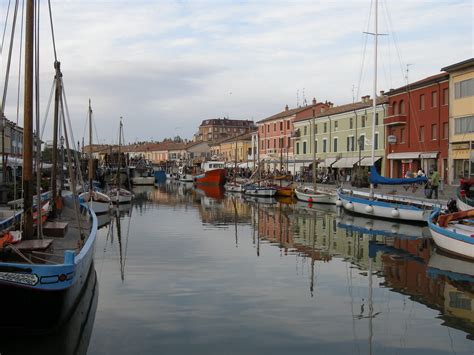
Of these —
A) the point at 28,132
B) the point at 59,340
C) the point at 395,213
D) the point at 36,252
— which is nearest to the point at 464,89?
the point at 395,213

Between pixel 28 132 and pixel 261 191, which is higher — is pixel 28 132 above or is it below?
above

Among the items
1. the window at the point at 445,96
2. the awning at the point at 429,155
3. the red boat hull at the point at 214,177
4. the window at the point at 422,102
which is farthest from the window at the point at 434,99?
the red boat hull at the point at 214,177

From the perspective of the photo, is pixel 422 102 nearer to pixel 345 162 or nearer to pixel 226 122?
pixel 345 162

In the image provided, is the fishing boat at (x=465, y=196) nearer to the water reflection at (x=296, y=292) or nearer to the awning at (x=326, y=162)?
the water reflection at (x=296, y=292)

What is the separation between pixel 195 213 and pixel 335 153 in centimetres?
3464

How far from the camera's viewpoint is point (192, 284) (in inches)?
642

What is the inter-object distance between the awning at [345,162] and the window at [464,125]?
17.6m

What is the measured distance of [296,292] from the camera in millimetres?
15383

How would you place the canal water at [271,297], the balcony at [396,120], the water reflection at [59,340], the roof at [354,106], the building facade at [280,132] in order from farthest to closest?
the building facade at [280,132], the roof at [354,106], the balcony at [396,120], the canal water at [271,297], the water reflection at [59,340]

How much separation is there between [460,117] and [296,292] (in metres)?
36.8

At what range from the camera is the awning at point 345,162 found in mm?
65219

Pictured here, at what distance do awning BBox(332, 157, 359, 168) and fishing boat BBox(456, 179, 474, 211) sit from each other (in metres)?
35.9

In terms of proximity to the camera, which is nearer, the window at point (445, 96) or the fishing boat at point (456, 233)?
the fishing boat at point (456, 233)

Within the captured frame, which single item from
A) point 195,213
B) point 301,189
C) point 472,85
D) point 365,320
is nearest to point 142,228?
point 195,213
